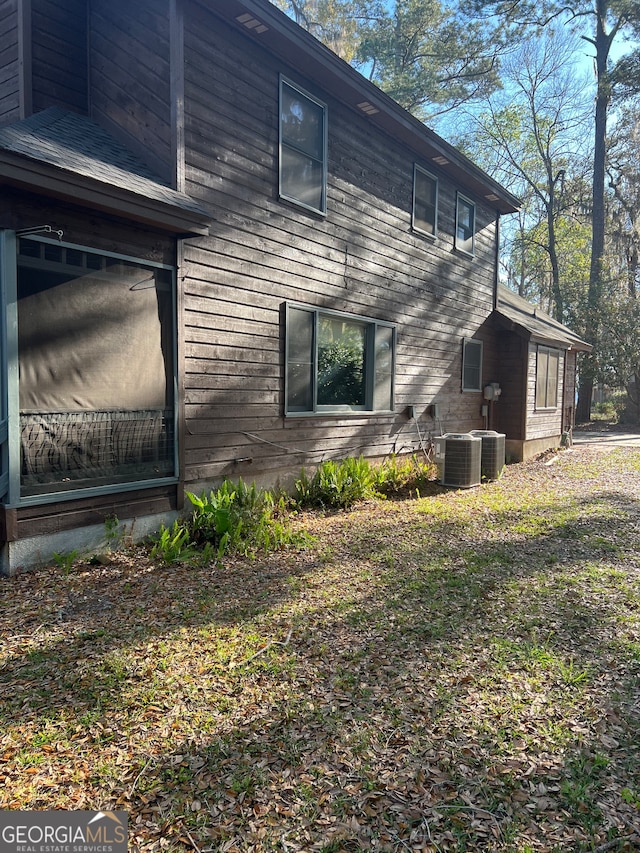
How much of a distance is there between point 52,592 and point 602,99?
24.9m

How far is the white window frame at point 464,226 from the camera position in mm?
11055

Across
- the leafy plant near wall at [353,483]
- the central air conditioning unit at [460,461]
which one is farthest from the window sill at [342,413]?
the central air conditioning unit at [460,461]

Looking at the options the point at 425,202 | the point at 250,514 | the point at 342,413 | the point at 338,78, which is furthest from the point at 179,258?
the point at 425,202

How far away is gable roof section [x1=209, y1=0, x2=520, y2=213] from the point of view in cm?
582

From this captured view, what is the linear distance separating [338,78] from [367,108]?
3.11 feet

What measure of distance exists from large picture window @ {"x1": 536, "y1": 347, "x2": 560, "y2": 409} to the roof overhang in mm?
10135

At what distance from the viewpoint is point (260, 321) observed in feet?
21.5

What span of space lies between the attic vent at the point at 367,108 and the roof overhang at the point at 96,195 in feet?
13.2

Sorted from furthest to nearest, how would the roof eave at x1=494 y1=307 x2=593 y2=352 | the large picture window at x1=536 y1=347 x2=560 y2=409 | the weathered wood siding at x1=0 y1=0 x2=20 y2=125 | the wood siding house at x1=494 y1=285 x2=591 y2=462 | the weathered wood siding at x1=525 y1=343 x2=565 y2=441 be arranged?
A: the large picture window at x1=536 y1=347 x2=560 y2=409, the weathered wood siding at x1=525 y1=343 x2=565 y2=441, the wood siding house at x1=494 y1=285 x2=591 y2=462, the roof eave at x1=494 y1=307 x2=593 y2=352, the weathered wood siding at x1=0 y1=0 x2=20 y2=125

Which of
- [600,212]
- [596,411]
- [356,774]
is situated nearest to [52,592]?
[356,774]

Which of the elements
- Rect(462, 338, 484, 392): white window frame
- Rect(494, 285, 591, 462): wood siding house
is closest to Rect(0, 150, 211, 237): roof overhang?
Rect(462, 338, 484, 392): white window frame

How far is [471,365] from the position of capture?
466 inches

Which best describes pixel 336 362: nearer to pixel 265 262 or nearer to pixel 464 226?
pixel 265 262

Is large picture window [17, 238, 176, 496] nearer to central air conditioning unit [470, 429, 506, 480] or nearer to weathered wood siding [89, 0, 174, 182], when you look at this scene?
weathered wood siding [89, 0, 174, 182]
